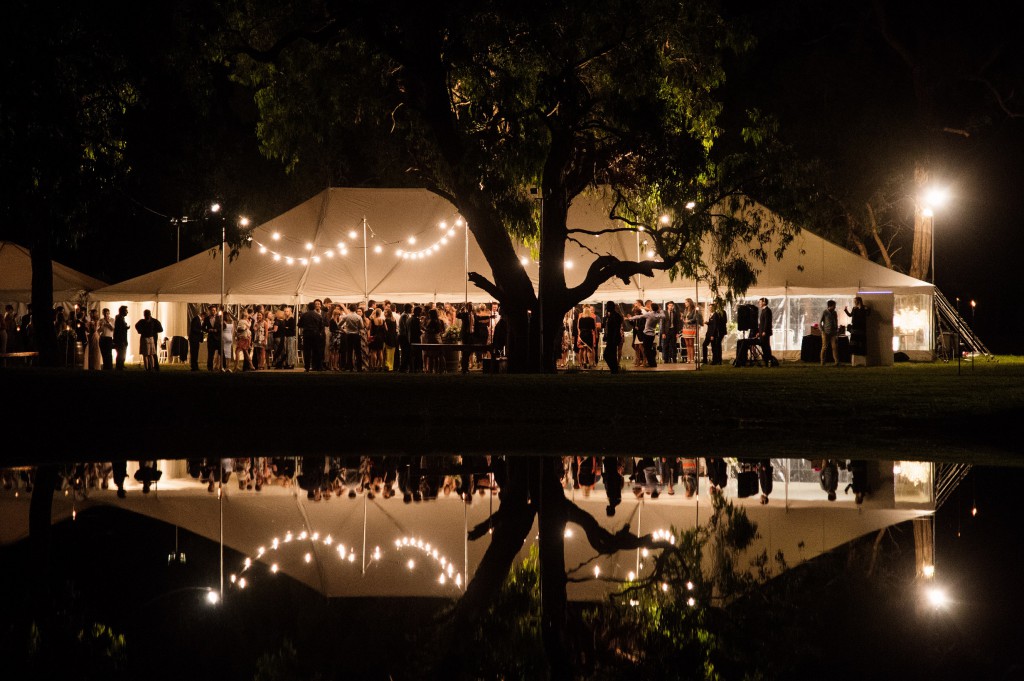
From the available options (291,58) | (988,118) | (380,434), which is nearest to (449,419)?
(380,434)

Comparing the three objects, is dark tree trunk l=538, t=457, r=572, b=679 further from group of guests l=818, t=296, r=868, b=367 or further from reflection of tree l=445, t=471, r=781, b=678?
group of guests l=818, t=296, r=868, b=367

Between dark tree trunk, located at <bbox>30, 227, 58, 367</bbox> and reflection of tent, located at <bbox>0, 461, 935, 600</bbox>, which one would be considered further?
dark tree trunk, located at <bbox>30, 227, 58, 367</bbox>

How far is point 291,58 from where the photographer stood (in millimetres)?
23812

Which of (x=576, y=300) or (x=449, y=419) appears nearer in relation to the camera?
(x=449, y=419)

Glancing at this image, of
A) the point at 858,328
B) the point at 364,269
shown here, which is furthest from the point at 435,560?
the point at 858,328

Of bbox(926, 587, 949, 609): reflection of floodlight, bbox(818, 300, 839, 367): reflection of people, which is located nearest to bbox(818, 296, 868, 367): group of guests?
bbox(818, 300, 839, 367): reflection of people

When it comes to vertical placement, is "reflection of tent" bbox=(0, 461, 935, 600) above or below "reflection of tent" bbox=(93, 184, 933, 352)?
below

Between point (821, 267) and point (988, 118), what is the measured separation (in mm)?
13230

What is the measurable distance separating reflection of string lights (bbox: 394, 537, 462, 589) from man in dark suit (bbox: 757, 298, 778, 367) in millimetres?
22459

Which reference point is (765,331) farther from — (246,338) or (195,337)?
(195,337)

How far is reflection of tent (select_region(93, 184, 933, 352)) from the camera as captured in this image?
29094 millimetres

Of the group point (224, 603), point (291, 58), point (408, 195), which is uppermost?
point (291, 58)

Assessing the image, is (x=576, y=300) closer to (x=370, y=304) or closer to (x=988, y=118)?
(x=370, y=304)

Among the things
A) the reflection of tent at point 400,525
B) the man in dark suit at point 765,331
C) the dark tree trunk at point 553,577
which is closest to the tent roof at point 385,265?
the man in dark suit at point 765,331
